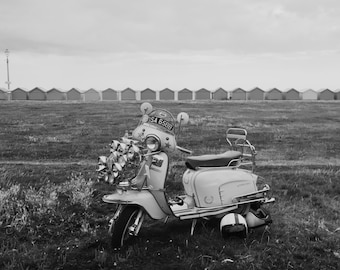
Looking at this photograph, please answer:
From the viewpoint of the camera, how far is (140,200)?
522cm

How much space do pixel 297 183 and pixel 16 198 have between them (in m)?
5.45

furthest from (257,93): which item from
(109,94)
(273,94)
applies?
(109,94)

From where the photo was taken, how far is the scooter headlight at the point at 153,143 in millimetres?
5297

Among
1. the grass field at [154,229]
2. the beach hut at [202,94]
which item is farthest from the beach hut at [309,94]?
the grass field at [154,229]

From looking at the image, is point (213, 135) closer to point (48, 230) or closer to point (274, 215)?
point (274, 215)

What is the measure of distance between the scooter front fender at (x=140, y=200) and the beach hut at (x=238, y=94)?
225 feet

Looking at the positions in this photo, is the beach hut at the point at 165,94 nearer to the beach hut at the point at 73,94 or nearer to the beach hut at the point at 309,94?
the beach hut at the point at 73,94

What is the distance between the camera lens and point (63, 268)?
4.95m

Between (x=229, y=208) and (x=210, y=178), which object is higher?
(x=210, y=178)

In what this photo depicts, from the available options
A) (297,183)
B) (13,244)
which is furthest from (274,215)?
(13,244)

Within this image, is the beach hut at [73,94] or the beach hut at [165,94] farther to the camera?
the beach hut at [165,94]

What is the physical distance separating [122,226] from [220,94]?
69.4 m

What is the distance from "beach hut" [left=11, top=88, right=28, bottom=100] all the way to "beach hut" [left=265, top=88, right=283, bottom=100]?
40415mm

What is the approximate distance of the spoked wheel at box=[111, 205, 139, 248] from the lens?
5.31 metres
